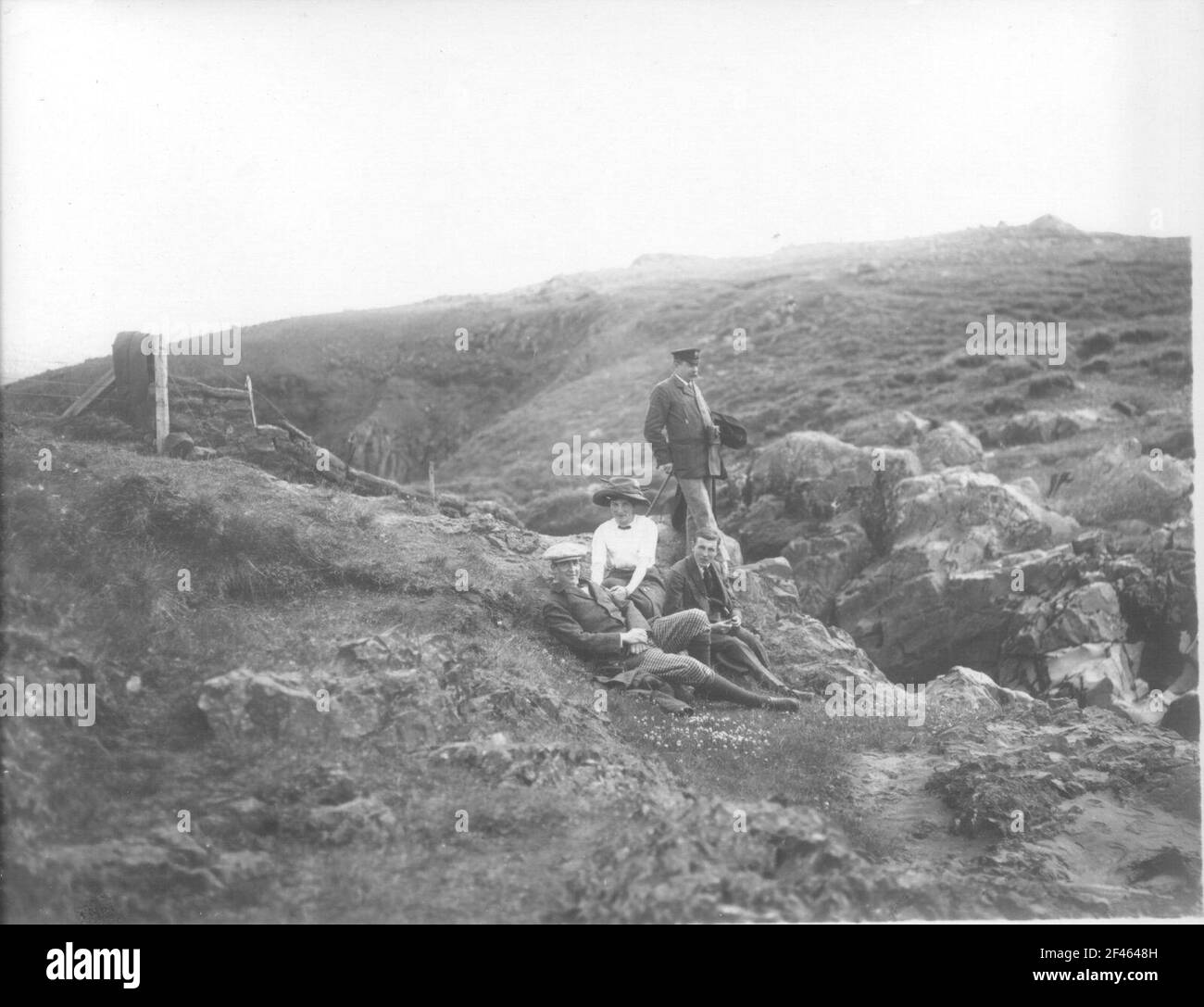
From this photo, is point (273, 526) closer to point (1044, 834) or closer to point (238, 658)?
point (238, 658)

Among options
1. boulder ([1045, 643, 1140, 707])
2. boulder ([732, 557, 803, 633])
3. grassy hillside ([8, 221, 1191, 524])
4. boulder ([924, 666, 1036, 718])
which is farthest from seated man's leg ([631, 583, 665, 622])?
grassy hillside ([8, 221, 1191, 524])

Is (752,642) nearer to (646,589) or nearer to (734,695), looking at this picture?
(734,695)

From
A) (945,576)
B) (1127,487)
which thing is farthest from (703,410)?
(1127,487)

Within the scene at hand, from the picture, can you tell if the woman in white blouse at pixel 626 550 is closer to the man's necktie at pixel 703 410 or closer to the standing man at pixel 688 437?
the standing man at pixel 688 437

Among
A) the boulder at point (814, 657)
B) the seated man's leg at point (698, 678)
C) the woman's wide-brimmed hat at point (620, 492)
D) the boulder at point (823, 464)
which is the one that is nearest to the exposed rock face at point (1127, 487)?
the boulder at point (823, 464)

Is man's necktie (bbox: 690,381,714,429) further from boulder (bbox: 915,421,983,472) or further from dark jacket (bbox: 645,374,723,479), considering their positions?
boulder (bbox: 915,421,983,472)
